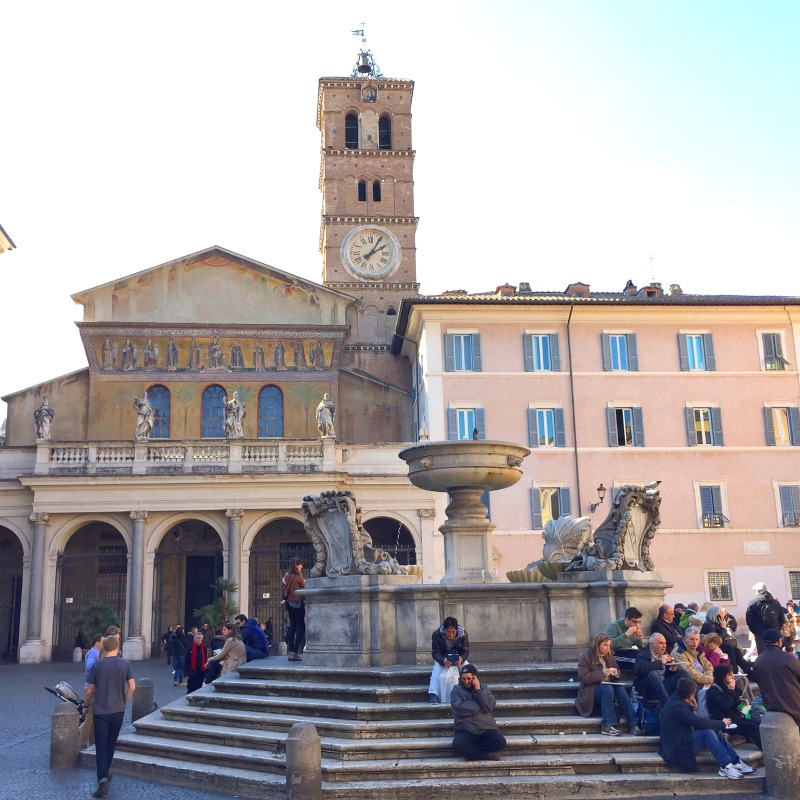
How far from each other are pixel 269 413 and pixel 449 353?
7355 mm

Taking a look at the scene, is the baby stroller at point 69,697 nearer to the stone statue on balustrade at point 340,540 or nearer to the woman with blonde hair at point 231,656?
the woman with blonde hair at point 231,656

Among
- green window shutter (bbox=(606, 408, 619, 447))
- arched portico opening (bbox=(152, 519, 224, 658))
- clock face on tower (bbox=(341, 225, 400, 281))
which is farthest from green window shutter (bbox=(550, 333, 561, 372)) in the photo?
clock face on tower (bbox=(341, 225, 400, 281))

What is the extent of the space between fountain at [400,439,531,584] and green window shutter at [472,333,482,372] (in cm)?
1786

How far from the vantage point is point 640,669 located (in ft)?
31.2

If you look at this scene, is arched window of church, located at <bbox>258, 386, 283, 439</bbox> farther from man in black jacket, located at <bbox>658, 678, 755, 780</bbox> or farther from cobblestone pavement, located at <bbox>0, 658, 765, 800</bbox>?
man in black jacket, located at <bbox>658, 678, 755, 780</bbox>

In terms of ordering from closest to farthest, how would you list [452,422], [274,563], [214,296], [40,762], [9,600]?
1. [40,762]
2. [452,422]
3. [9,600]
4. [274,563]
5. [214,296]

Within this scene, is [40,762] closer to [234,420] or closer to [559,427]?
[234,420]

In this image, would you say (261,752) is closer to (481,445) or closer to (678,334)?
(481,445)

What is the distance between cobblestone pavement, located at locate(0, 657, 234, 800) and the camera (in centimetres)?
927

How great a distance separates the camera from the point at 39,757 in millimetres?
11453

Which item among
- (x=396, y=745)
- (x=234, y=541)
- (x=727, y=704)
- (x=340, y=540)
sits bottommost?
(x=396, y=745)

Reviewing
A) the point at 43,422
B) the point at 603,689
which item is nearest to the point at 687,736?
the point at 603,689

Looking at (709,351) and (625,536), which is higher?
(709,351)

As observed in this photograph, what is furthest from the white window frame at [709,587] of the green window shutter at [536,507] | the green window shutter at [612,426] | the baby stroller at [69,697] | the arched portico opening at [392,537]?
the baby stroller at [69,697]
